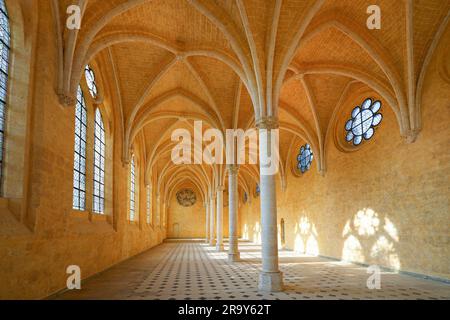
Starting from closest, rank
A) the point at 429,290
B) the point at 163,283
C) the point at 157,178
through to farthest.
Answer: the point at 429,290 < the point at 163,283 < the point at 157,178

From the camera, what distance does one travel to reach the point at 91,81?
13141 mm

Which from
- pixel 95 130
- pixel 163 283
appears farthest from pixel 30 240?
pixel 95 130

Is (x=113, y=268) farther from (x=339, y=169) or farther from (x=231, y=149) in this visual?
(x=339, y=169)

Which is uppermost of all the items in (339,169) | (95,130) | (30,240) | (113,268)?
(95,130)

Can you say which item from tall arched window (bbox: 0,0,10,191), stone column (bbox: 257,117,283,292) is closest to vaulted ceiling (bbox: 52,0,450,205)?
stone column (bbox: 257,117,283,292)

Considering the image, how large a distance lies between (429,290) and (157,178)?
26508 mm

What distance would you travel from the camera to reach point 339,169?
17.9 m

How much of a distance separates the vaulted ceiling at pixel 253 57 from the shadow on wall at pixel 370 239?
3.88 metres

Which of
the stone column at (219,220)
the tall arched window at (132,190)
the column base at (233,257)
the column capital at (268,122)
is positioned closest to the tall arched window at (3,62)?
the column capital at (268,122)

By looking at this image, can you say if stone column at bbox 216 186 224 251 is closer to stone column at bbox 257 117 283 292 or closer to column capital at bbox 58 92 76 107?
stone column at bbox 257 117 283 292

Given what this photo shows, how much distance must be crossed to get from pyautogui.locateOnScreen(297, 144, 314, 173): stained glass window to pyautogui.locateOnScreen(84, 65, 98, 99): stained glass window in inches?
526

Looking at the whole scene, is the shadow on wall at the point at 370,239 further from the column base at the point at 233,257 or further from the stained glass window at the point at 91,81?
the stained glass window at the point at 91,81

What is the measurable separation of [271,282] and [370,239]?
731 cm

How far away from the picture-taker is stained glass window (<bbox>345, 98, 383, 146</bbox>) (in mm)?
15305
